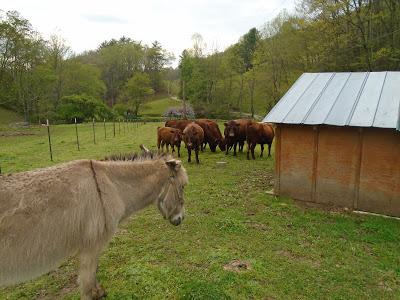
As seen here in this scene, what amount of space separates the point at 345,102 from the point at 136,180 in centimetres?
618

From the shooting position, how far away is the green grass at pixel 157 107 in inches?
2156

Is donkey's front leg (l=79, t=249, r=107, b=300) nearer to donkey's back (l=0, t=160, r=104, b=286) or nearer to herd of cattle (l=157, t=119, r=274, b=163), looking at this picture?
donkey's back (l=0, t=160, r=104, b=286)

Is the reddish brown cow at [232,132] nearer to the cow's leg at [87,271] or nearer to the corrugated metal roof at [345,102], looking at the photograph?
the corrugated metal roof at [345,102]

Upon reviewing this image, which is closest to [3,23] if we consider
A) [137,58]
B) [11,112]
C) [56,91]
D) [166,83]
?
[56,91]

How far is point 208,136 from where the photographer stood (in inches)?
645

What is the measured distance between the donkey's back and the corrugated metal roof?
5.91 m

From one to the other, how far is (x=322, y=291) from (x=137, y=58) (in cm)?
6567

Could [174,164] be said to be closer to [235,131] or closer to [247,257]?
[247,257]

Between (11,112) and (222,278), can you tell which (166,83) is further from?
(222,278)

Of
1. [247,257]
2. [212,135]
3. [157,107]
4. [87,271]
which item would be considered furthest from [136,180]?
[157,107]

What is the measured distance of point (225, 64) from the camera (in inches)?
1924

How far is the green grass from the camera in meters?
Answer: 54.8

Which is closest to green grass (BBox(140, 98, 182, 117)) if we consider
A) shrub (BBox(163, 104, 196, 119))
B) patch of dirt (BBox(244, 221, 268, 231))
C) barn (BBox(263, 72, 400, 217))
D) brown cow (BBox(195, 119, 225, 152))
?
shrub (BBox(163, 104, 196, 119))

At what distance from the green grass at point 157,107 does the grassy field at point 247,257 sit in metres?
47.1
